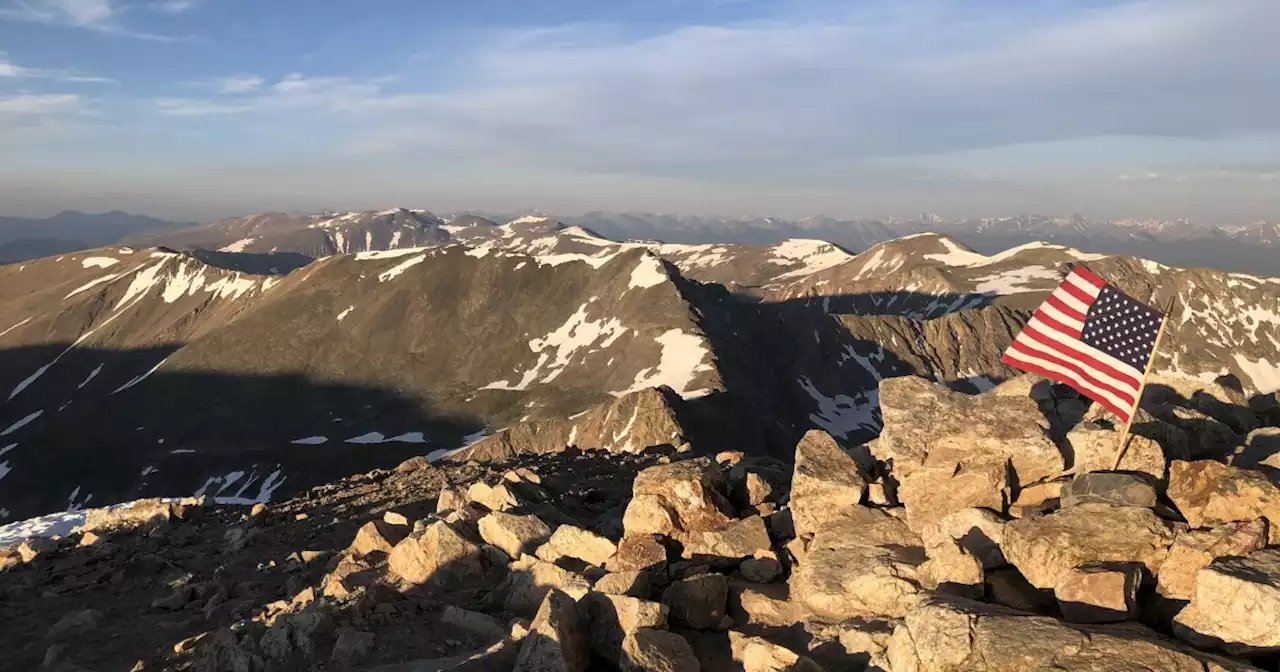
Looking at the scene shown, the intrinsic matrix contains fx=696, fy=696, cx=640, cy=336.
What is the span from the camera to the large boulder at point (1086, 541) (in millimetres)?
12859

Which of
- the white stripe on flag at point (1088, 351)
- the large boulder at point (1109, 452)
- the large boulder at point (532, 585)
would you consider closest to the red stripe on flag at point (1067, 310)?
the white stripe on flag at point (1088, 351)

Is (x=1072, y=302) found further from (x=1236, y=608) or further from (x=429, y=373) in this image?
(x=429, y=373)

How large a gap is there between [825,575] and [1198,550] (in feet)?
21.6

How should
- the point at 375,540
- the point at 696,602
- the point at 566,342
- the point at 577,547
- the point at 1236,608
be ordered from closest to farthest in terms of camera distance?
the point at 1236,608 < the point at 696,602 < the point at 577,547 < the point at 375,540 < the point at 566,342

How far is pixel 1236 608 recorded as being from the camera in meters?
10.9

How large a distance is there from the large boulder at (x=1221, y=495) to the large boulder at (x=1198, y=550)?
1.43 feet

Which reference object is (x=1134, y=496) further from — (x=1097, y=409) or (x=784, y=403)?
(x=784, y=403)

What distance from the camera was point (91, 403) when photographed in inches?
6102

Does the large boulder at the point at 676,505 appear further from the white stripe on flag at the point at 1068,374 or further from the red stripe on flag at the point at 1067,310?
the red stripe on flag at the point at 1067,310

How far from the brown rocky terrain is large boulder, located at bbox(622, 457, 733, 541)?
0.20 ft

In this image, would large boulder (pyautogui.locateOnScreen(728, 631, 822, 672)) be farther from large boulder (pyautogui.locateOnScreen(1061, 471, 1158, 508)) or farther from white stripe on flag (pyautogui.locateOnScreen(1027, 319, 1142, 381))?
white stripe on flag (pyautogui.locateOnScreen(1027, 319, 1142, 381))

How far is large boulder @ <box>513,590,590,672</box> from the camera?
12242mm

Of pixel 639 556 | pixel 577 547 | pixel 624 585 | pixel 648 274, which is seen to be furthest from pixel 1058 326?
pixel 648 274

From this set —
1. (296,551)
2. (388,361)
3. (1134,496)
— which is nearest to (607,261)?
(388,361)
